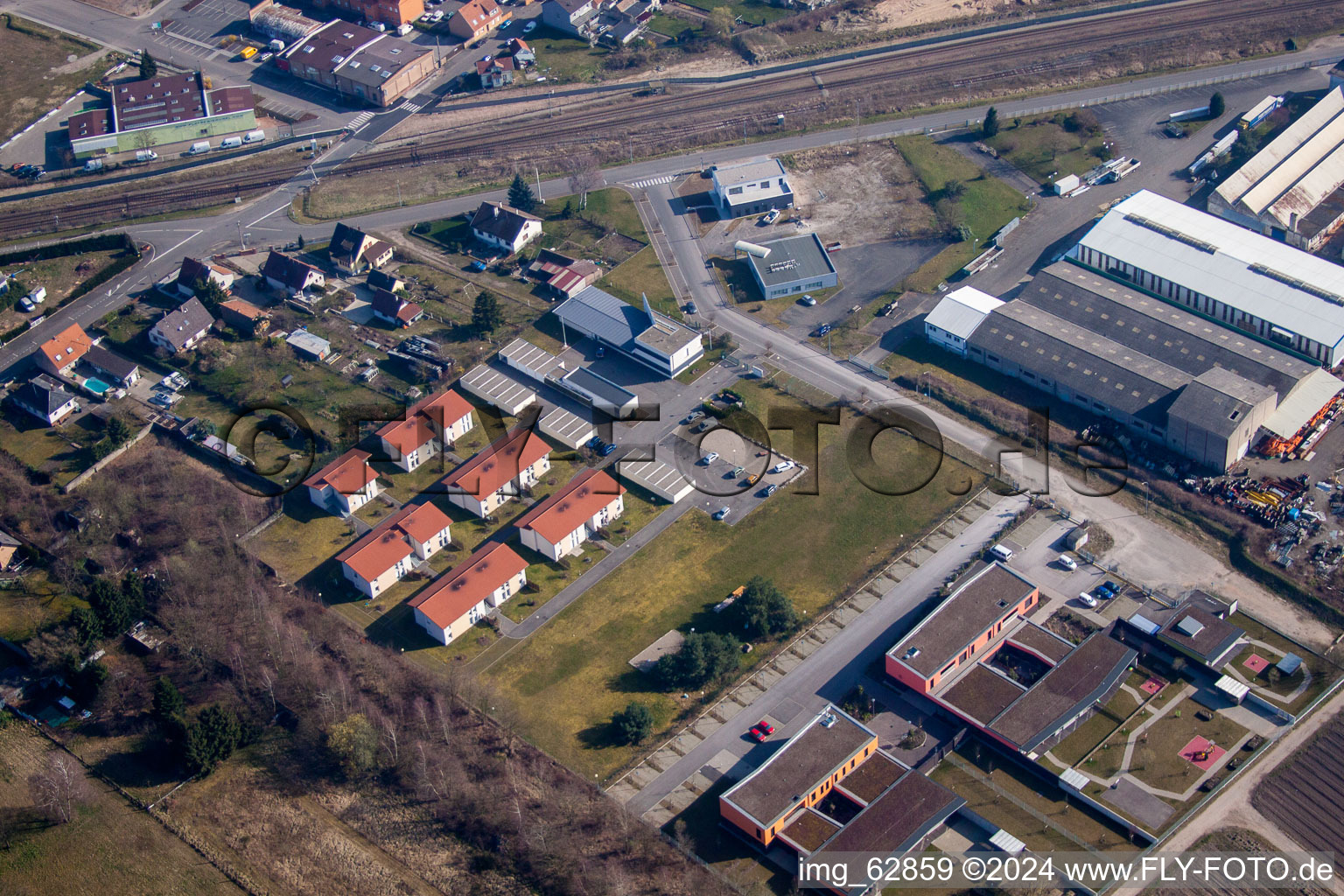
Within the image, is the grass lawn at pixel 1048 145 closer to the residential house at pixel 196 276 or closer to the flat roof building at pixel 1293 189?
the flat roof building at pixel 1293 189

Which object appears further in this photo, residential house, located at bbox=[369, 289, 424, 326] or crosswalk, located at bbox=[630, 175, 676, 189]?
crosswalk, located at bbox=[630, 175, 676, 189]

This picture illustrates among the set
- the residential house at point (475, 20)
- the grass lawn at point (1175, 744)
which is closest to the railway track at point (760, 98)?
the residential house at point (475, 20)

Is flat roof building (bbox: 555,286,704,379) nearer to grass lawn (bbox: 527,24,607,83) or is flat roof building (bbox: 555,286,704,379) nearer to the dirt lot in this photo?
the dirt lot

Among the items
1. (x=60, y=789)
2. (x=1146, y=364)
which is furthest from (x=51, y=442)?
(x=1146, y=364)

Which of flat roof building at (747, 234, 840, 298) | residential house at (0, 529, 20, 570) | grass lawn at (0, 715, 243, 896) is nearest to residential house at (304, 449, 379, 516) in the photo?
residential house at (0, 529, 20, 570)

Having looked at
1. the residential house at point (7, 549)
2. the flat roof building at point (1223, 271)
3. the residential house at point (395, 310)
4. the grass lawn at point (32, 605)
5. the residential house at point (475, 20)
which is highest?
the residential house at point (475, 20)

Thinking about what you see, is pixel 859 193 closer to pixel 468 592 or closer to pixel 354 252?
pixel 354 252

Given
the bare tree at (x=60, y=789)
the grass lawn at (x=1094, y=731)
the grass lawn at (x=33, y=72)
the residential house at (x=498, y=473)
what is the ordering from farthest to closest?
the grass lawn at (x=33, y=72)
the residential house at (x=498, y=473)
the grass lawn at (x=1094, y=731)
the bare tree at (x=60, y=789)
